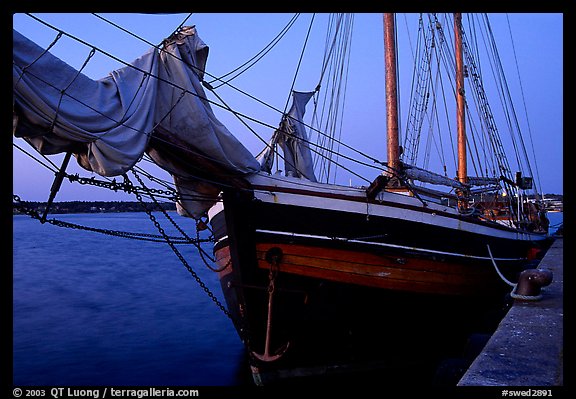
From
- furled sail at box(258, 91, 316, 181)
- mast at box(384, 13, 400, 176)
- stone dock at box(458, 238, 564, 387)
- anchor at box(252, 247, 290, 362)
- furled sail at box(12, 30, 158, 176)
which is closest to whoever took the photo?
stone dock at box(458, 238, 564, 387)

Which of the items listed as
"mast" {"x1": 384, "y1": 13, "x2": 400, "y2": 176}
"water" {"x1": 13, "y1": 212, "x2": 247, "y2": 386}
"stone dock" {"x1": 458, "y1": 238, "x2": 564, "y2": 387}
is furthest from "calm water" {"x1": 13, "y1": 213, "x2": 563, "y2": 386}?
"stone dock" {"x1": 458, "y1": 238, "x2": 564, "y2": 387}

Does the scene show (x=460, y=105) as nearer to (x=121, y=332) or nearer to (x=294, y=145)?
(x=294, y=145)

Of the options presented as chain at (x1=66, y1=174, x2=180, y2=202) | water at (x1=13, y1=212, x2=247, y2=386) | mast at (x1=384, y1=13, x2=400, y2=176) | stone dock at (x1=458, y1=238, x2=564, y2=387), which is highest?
mast at (x1=384, y1=13, x2=400, y2=176)

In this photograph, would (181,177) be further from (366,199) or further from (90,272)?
(90,272)

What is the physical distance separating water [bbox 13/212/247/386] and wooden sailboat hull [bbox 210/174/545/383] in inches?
132

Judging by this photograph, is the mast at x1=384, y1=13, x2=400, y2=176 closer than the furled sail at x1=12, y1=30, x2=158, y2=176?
No

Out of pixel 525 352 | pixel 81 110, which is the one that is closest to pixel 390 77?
pixel 81 110

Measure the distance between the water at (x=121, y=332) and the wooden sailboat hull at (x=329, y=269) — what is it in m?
3.36

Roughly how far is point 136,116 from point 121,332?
36.1 feet

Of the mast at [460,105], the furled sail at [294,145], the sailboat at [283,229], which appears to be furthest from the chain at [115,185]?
the mast at [460,105]

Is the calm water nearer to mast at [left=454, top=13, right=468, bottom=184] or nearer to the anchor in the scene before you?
the anchor

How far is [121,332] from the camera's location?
15.0 m

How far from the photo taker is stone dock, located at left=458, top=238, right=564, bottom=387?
3479 millimetres
